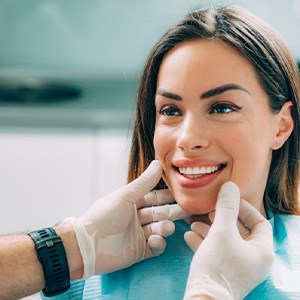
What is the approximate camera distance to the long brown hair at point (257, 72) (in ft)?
4.92

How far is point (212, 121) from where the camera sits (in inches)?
56.4

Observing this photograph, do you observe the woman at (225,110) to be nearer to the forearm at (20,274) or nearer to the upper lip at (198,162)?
the upper lip at (198,162)

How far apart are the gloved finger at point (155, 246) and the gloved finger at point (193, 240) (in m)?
0.08

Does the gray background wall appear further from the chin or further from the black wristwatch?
the black wristwatch

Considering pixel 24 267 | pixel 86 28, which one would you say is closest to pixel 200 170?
pixel 24 267

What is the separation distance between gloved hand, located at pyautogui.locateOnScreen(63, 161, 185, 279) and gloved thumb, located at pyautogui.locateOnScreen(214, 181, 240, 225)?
19cm

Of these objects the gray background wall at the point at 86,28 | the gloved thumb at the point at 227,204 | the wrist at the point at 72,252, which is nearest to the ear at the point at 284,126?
the gloved thumb at the point at 227,204

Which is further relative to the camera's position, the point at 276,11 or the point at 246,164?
the point at 276,11

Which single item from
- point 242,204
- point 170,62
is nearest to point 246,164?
point 242,204

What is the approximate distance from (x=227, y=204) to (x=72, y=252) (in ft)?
1.36

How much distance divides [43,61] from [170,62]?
1.98 metres

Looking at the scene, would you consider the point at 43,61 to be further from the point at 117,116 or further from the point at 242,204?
the point at 242,204

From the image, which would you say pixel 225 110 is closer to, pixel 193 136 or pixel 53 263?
pixel 193 136

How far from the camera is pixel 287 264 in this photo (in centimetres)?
152
